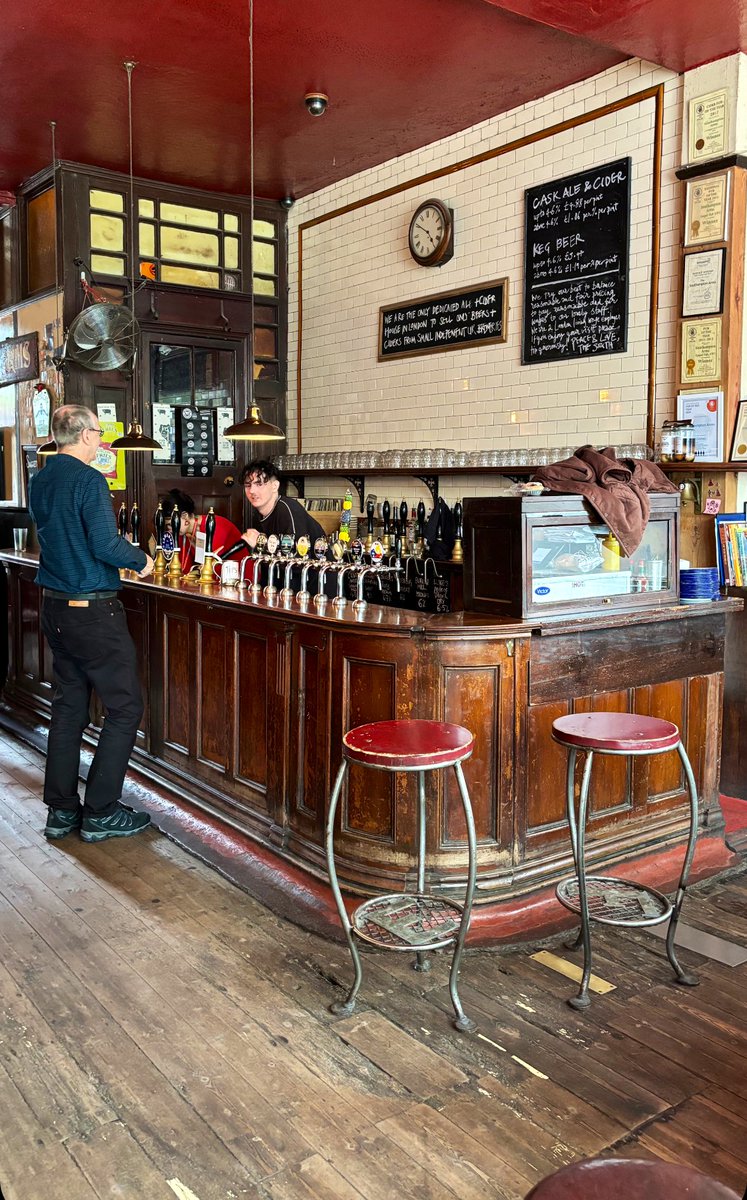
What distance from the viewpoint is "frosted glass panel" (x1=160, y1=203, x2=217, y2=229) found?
7559mm

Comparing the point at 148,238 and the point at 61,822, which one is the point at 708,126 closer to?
the point at 148,238

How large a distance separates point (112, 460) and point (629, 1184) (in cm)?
690

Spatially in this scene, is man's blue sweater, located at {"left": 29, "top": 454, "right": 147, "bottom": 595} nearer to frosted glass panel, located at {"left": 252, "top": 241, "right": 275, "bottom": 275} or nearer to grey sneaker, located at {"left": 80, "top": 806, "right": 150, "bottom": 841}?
grey sneaker, located at {"left": 80, "top": 806, "right": 150, "bottom": 841}

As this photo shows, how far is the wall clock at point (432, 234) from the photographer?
648cm

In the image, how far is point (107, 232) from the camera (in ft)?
23.9

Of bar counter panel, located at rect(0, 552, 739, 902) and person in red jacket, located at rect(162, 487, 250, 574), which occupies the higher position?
person in red jacket, located at rect(162, 487, 250, 574)

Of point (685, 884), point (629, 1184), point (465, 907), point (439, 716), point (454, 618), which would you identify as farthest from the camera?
point (454, 618)

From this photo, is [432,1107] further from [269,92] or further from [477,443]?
[269,92]

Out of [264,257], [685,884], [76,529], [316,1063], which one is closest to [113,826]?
[76,529]

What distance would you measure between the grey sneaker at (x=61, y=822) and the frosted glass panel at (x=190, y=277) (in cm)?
460

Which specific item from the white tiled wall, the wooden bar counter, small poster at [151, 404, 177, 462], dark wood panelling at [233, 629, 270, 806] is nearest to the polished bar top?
the wooden bar counter

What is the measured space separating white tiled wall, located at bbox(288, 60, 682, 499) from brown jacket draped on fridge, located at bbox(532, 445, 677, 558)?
1406mm

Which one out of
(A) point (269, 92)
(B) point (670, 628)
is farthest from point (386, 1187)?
(A) point (269, 92)

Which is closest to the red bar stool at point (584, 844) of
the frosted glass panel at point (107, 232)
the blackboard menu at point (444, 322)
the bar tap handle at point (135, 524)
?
the blackboard menu at point (444, 322)
